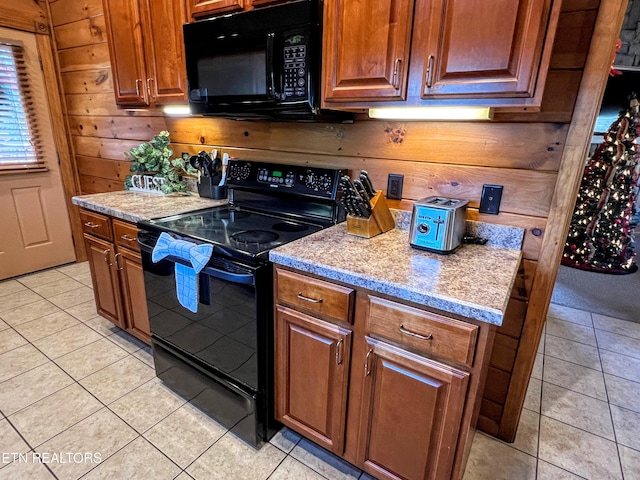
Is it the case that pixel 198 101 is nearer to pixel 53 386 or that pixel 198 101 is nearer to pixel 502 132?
pixel 502 132

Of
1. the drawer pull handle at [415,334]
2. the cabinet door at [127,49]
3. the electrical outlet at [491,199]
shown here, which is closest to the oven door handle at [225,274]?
the drawer pull handle at [415,334]

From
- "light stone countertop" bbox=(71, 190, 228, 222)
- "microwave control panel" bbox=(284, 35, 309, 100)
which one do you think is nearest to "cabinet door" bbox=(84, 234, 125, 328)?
"light stone countertop" bbox=(71, 190, 228, 222)

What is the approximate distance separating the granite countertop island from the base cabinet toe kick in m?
0.06

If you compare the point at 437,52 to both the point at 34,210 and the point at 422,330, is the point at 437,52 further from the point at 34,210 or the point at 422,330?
the point at 34,210

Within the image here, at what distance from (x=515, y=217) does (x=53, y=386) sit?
2.47 meters

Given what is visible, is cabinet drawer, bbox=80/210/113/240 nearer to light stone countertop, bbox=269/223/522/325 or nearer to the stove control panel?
the stove control panel

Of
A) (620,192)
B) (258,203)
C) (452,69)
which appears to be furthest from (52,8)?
(620,192)

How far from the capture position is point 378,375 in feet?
4.06

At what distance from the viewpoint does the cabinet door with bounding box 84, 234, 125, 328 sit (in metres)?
2.16

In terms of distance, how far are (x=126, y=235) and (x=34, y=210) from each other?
2.03 metres

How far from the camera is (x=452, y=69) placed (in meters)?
1.17

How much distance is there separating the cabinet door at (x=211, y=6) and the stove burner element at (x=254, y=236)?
100 centimetres

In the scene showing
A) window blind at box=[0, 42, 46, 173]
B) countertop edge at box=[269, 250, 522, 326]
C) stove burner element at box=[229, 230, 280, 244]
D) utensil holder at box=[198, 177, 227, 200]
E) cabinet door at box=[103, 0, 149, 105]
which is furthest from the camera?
window blind at box=[0, 42, 46, 173]

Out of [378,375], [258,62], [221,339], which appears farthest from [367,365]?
[258,62]
